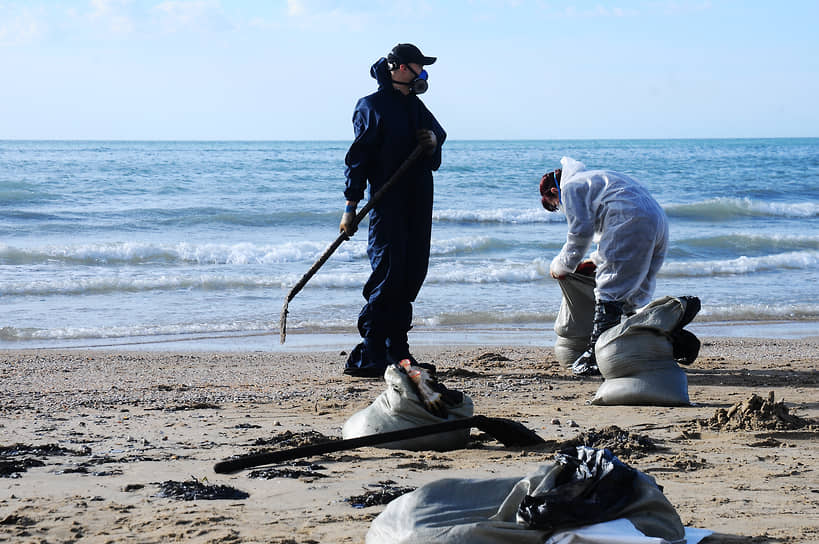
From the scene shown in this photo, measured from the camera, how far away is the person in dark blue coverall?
551 centimetres

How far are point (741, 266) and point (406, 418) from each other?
898 cm

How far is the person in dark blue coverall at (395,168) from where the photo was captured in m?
5.51

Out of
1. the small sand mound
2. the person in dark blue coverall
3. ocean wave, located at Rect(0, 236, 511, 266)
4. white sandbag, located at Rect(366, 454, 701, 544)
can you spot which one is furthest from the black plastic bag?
ocean wave, located at Rect(0, 236, 511, 266)

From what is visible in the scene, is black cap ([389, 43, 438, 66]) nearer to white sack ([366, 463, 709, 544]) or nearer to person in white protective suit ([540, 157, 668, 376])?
person in white protective suit ([540, 157, 668, 376])

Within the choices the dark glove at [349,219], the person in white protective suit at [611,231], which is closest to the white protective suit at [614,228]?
the person in white protective suit at [611,231]

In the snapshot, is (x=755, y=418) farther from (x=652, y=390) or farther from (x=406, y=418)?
(x=406, y=418)

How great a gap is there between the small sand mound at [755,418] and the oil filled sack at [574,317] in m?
1.65

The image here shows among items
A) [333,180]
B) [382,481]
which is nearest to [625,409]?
[382,481]

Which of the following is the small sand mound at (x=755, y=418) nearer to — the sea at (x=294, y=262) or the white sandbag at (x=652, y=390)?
the white sandbag at (x=652, y=390)

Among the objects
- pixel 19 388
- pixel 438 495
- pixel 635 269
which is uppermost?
pixel 635 269

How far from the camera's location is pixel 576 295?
5.95 meters

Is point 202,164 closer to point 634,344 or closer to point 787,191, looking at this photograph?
point 787,191

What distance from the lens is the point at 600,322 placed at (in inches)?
221

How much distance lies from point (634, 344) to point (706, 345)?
2.79 metres
